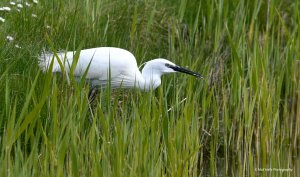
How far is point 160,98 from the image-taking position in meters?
3.63

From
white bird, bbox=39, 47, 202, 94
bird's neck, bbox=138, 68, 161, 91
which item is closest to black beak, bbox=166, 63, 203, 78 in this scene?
white bird, bbox=39, 47, 202, 94

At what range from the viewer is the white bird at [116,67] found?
4871mm

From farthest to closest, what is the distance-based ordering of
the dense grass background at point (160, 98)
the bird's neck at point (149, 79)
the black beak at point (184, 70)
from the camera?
the bird's neck at point (149, 79) → the black beak at point (184, 70) → the dense grass background at point (160, 98)

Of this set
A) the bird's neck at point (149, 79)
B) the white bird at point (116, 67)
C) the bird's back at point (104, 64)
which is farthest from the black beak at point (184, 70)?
the bird's back at point (104, 64)

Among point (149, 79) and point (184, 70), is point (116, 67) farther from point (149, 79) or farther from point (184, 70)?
point (184, 70)

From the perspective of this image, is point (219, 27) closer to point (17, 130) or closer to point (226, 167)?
point (226, 167)

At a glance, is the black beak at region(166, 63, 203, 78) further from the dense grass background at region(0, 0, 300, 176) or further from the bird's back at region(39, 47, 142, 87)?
the bird's back at region(39, 47, 142, 87)

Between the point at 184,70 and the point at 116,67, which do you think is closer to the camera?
the point at 184,70

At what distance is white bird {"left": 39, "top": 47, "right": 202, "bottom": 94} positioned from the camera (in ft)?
16.0

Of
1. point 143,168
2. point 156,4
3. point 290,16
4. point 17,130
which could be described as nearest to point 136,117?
point 143,168

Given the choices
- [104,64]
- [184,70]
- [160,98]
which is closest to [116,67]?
→ [104,64]

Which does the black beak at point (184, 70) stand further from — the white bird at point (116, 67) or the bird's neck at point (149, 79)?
the bird's neck at point (149, 79)

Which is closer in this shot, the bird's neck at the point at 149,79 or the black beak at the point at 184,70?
the black beak at the point at 184,70

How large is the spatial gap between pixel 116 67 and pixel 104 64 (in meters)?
0.09
